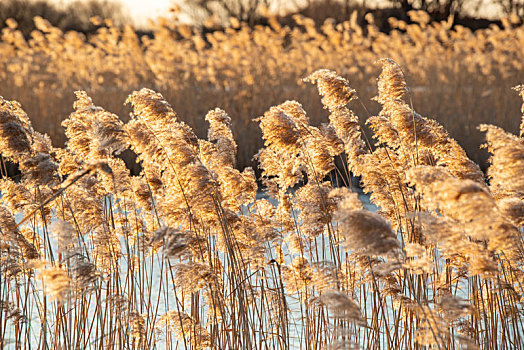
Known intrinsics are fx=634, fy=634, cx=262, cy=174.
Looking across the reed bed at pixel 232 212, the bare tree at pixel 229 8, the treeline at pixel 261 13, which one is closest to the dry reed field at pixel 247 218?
the reed bed at pixel 232 212

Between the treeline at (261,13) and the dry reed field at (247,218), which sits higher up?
the treeline at (261,13)

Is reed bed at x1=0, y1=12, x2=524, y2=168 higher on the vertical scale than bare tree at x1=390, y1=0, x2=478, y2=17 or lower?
lower

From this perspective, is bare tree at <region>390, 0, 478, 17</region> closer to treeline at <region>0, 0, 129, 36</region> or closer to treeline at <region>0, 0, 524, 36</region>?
treeline at <region>0, 0, 524, 36</region>

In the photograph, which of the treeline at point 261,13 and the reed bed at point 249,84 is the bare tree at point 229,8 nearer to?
the treeline at point 261,13

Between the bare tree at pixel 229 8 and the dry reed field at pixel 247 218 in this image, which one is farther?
the bare tree at pixel 229 8

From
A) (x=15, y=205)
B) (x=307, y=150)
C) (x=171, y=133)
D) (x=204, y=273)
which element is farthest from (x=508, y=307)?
(x=15, y=205)

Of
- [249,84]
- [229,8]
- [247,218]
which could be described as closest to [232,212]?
[247,218]

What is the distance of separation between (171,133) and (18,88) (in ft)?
26.0

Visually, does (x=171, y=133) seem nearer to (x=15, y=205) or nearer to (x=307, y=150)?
(x=307, y=150)

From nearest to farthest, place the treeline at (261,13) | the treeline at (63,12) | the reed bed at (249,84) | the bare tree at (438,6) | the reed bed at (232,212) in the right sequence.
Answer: the reed bed at (232,212) < the reed bed at (249,84) < the treeline at (261,13) < the bare tree at (438,6) < the treeline at (63,12)

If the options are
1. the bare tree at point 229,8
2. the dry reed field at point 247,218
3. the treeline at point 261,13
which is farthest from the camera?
the bare tree at point 229,8

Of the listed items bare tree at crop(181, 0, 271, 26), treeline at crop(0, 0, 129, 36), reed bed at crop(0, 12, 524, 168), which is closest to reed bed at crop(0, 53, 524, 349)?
reed bed at crop(0, 12, 524, 168)

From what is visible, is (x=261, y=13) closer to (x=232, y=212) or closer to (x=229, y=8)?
(x=229, y=8)

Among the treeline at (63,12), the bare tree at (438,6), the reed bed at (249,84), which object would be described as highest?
the treeline at (63,12)
